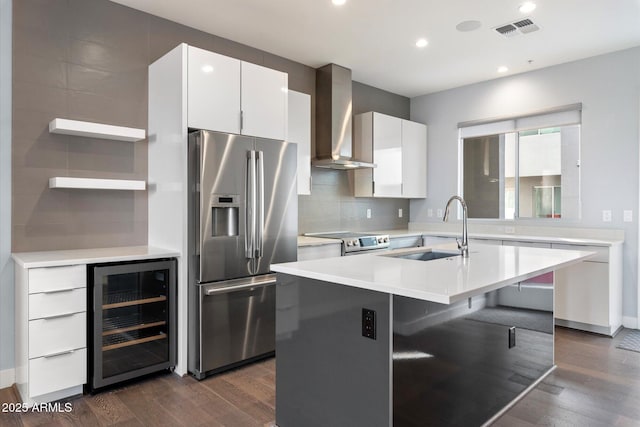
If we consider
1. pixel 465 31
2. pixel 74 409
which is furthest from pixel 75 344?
pixel 465 31

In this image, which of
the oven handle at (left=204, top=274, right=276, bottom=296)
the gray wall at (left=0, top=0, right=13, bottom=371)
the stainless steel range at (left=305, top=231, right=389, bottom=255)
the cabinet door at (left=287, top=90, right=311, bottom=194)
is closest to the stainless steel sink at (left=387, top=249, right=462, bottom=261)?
the oven handle at (left=204, top=274, right=276, bottom=296)

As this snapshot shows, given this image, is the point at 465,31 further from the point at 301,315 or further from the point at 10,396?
the point at 10,396

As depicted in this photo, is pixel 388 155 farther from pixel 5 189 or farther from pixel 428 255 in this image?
pixel 5 189

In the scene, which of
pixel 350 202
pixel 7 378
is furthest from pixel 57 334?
pixel 350 202

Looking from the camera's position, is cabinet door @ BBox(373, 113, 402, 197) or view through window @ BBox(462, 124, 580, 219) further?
cabinet door @ BBox(373, 113, 402, 197)

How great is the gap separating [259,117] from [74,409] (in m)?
Result: 2.36

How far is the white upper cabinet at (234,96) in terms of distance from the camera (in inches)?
117

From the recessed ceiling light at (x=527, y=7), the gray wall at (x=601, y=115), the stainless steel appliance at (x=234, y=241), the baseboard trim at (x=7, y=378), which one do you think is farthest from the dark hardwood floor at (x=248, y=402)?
the recessed ceiling light at (x=527, y=7)

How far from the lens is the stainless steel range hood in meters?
4.52

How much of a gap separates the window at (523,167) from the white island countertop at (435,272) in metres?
2.20

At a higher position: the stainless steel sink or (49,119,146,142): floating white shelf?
(49,119,146,142): floating white shelf

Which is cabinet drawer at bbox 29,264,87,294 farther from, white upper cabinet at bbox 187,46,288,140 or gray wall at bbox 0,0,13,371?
white upper cabinet at bbox 187,46,288,140

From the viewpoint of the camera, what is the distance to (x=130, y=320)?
279cm

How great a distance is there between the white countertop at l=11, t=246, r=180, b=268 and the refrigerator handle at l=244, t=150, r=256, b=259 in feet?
1.68
